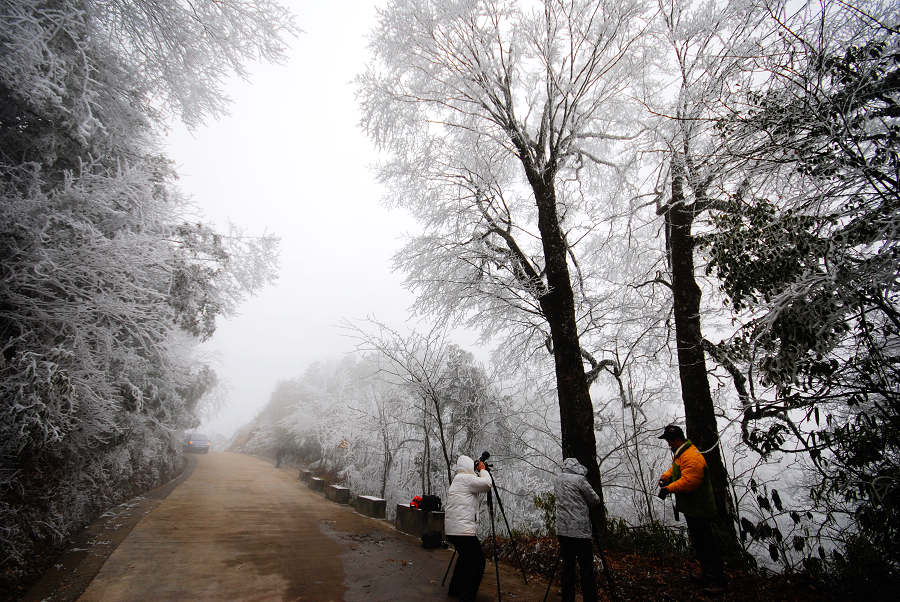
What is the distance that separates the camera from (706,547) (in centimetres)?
369

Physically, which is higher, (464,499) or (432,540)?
(464,499)

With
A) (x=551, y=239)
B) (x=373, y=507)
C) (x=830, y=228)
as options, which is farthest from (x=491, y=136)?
(x=373, y=507)

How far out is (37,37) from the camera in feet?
12.6

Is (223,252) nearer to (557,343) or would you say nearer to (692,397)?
(557,343)

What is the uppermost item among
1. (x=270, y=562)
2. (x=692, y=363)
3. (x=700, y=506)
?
(x=692, y=363)

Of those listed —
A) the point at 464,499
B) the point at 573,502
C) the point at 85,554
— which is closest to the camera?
the point at 573,502

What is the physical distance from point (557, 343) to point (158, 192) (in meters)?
7.76

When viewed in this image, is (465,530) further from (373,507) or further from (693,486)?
(373,507)

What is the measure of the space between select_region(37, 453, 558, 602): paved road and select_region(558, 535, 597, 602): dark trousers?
85 cm

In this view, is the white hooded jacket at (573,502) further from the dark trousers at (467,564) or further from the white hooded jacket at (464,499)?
the dark trousers at (467,564)

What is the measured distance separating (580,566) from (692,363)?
2783 millimetres

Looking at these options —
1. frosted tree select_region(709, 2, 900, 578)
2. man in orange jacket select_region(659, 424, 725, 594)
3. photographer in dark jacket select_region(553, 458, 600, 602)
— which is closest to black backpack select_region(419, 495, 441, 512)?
photographer in dark jacket select_region(553, 458, 600, 602)

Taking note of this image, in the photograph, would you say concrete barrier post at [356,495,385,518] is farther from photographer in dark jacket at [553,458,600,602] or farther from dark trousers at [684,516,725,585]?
dark trousers at [684,516,725,585]

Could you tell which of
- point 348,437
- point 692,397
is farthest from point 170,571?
point 348,437
